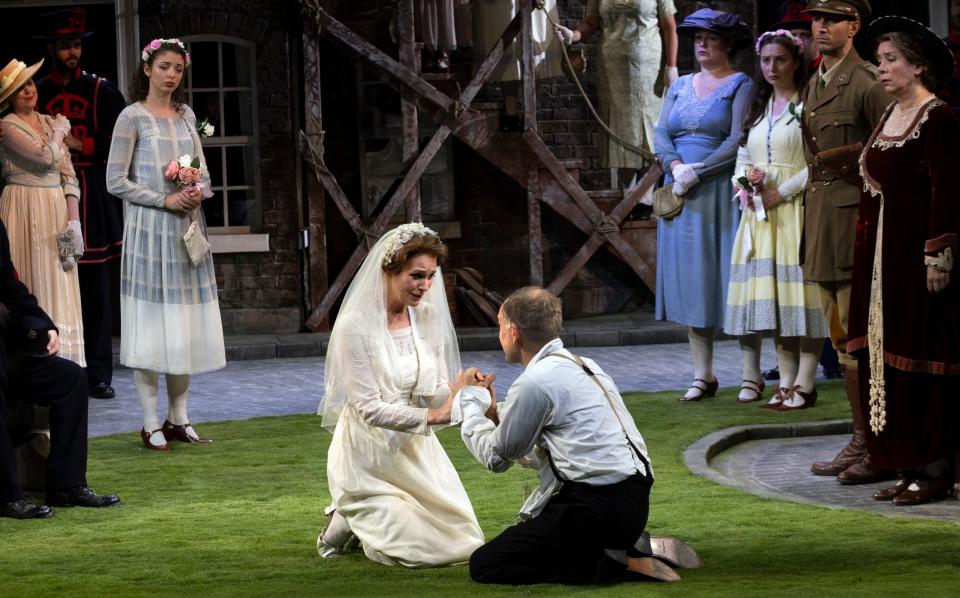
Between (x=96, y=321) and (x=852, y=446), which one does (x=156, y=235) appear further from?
(x=852, y=446)

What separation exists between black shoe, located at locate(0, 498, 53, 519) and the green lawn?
49 millimetres

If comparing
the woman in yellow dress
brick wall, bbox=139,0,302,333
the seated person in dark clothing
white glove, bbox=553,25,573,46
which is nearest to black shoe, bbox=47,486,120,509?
the seated person in dark clothing

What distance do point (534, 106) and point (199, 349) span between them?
5.61 m

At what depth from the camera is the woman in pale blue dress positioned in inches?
374

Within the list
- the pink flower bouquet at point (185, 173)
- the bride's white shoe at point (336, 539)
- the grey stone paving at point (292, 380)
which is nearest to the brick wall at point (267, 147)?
A: the grey stone paving at point (292, 380)

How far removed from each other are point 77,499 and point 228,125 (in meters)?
7.40

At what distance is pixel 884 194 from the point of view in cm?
673

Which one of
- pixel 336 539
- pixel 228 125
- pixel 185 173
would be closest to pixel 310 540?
pixel 336 539

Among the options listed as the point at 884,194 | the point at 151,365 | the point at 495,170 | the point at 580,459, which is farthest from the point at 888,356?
the point at 495,170

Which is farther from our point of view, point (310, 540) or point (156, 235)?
point (156, 235)

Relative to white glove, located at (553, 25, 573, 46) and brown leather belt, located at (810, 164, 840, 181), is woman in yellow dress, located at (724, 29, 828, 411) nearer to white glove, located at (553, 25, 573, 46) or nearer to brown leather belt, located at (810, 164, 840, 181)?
brown leather belt, located at (810, 164, 840, 181)

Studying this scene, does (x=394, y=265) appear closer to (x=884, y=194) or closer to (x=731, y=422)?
(x=884, y=194)

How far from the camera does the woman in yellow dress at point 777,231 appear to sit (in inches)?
356

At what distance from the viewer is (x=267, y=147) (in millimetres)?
13727
